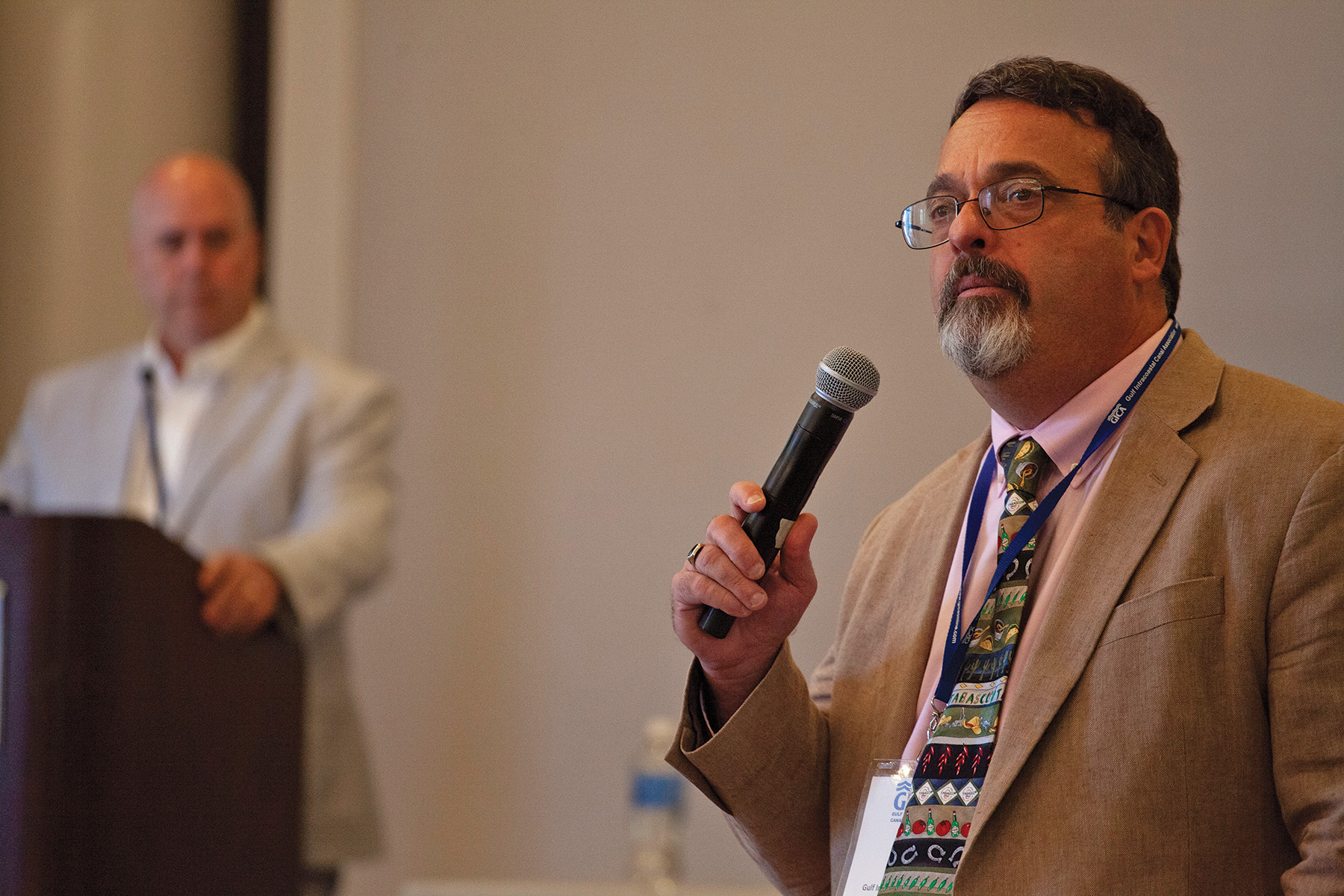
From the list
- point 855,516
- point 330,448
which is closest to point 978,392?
point 855,516

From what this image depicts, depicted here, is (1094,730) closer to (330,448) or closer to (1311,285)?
(1311,285)

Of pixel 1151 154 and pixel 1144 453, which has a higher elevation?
pixel 1151 154

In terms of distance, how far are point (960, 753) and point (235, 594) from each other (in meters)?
1.76

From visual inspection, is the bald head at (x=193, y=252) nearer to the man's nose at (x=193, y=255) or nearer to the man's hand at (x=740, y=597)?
the man's nose at (x=193, y=255)

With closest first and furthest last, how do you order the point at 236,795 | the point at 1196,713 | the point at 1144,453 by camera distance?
1. the point at 1196,713
2. the point at 1144,453
3. the point at 236,795

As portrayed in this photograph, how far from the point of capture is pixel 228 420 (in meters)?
3.38

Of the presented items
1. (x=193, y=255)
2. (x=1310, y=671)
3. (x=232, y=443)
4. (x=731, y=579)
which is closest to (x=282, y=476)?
(x=232, y=443)

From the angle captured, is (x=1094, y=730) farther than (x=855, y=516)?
No

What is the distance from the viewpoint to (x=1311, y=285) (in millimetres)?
1540

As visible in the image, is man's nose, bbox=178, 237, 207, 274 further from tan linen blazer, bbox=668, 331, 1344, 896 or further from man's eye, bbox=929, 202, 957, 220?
tan linen blazer, bbox=668, 331, 1344, 896

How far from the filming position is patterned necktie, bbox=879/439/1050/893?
1.24m

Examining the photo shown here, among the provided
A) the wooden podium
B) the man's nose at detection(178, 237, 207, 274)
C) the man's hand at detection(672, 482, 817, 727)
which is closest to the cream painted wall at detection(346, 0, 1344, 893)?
the man's nose at detection(178, 237, 207, 274)

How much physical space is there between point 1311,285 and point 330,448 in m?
2.44

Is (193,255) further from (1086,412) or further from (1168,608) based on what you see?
(1168,608)
